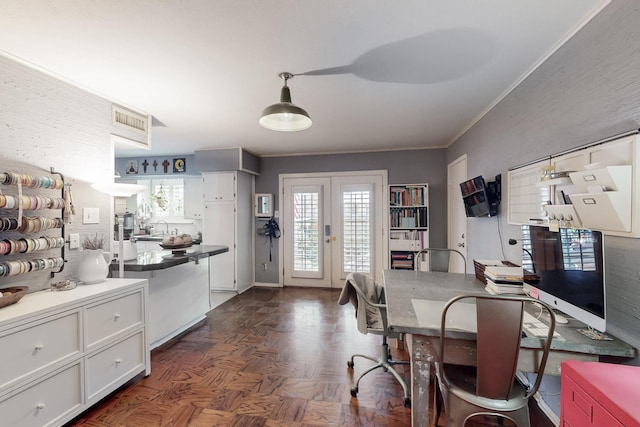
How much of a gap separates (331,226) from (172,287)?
2.69 metres

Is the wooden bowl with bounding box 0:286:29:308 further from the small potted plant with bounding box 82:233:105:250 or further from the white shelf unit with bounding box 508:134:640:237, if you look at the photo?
the white shelf unit with bounding box 508:134:640:237

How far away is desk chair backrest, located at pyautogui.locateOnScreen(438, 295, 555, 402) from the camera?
1228 mm

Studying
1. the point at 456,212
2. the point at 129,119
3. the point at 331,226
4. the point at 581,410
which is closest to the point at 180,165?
the point at 129,119

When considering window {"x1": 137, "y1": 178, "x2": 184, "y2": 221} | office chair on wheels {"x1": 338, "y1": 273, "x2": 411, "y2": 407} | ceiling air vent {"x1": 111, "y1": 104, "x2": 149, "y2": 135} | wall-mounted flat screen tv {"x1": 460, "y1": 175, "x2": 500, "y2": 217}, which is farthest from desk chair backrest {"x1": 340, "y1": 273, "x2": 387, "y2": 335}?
window {"x1": 137, "y1": 178, "x2": 184, "y2": 221}

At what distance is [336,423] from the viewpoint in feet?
5.82

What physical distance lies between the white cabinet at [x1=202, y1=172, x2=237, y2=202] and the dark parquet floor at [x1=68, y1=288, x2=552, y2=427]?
207 centimetres

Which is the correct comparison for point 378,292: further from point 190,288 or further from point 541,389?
point 190,288

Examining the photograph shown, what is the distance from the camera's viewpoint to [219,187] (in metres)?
4.66

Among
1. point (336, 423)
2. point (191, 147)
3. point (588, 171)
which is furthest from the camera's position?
point (191, 147)

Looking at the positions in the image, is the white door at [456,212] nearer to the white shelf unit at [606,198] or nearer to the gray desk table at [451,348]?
the gray desk table at [451,348]

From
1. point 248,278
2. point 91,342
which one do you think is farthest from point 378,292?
point 248,278

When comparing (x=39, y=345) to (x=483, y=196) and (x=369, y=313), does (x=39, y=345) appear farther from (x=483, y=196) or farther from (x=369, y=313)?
(x=483, y=196)

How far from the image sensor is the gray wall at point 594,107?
4.15 feet

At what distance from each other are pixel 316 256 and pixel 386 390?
2.97 m
